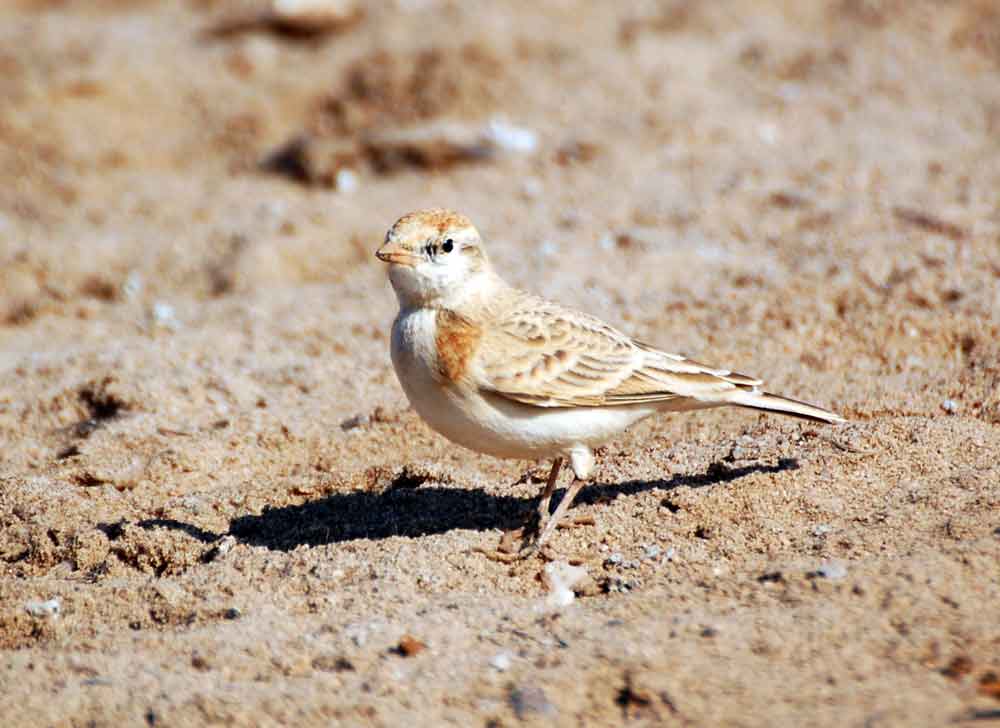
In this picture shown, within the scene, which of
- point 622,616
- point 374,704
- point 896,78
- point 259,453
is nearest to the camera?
point 374,704

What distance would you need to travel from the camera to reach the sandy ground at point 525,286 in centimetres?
416

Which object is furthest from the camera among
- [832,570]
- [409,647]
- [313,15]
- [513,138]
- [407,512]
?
[313,15]

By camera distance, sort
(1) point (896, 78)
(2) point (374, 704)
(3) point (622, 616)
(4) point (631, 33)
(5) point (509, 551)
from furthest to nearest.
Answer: (4) point (631, 33), (1) point (896, 78), (5) point (509, 551), (3) point (622, 616), (2) point (374, 704)

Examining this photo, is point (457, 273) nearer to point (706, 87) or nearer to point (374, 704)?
point (374, 704)

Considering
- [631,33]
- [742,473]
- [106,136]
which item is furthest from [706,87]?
[742,473]

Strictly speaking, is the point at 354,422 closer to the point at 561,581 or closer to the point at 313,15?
the point at 561,581

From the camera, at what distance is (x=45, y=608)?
5.02 meters

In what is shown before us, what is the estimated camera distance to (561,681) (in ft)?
13.1

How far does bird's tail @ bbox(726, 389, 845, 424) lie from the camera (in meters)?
5.52

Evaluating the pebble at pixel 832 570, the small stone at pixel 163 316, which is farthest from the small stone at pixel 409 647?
the small stone at pixel 163 316

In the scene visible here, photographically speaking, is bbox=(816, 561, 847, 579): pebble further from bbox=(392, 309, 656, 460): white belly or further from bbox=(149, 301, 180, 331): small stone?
bbox=(149, 301, 180, 331): small stone

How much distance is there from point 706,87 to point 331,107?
3.68m

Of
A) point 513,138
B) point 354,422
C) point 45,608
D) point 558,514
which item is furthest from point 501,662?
point 513,138

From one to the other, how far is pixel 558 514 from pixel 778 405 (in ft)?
3.78
